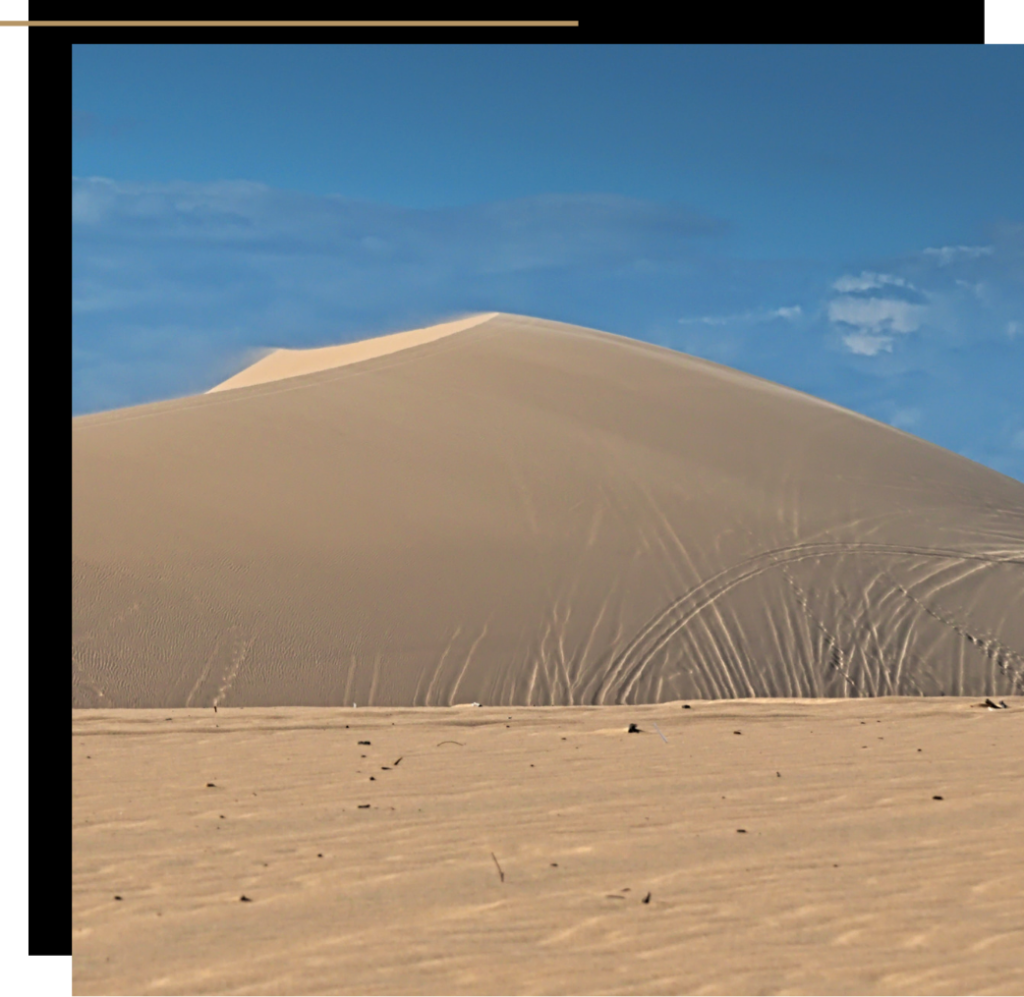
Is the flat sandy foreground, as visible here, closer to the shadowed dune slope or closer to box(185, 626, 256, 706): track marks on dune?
box(185, 626, 256, 706): track marks on dune

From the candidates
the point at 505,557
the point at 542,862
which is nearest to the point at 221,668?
the point at 505,557

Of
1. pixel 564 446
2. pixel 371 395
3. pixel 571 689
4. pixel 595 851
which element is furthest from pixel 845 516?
pixel 595 851

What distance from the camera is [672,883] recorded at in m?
5.00

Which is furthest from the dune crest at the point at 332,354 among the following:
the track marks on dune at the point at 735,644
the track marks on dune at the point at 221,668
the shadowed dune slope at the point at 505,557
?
the track marks on dune at the point at 221,668

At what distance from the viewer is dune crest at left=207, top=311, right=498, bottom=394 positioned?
26.0 meters

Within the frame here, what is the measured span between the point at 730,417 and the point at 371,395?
6.27 metres

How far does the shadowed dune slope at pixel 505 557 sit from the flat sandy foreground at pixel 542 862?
2.92 m

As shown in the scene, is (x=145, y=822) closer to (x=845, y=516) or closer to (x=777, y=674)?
(x=777, y=674)

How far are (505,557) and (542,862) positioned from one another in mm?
8428

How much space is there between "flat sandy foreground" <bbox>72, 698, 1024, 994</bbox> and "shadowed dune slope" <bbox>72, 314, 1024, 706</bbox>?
9.58 feet

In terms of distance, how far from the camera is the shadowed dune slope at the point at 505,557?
1164 centimetres

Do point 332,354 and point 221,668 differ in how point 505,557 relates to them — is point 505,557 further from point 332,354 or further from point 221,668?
point 332,354
